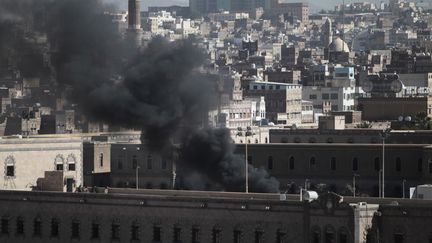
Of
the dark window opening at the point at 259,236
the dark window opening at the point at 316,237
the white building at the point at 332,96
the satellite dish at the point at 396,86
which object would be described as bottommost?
the white building at the point at 332,96

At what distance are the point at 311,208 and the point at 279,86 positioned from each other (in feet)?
344

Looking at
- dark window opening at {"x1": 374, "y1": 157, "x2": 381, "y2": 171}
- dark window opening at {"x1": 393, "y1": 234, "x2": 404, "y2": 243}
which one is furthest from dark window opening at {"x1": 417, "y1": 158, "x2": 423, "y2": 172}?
dark window opening at {"x1": 393, "y1": 234, "x2": 404, "y2": 243}

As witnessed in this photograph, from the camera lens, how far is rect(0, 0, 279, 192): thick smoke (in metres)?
83.4

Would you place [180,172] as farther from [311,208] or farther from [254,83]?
[254,83]

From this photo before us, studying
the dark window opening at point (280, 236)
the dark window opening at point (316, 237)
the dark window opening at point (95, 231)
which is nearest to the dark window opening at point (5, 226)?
the dark window opening at point (95, 231)

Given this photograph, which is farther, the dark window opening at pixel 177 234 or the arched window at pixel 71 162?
the arched window at pixel 71 162

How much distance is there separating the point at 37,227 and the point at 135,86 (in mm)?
14441

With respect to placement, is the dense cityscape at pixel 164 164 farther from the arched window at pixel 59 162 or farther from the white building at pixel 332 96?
the white building at pixel 332 96

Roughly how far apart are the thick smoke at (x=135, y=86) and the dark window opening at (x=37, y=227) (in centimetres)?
1041

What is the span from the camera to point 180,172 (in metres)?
86.7

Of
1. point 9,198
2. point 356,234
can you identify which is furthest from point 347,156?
point 356,234

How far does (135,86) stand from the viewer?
8538cm

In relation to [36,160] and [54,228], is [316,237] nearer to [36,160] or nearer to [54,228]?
[54,228]

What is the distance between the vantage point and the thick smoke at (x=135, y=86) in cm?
8338
